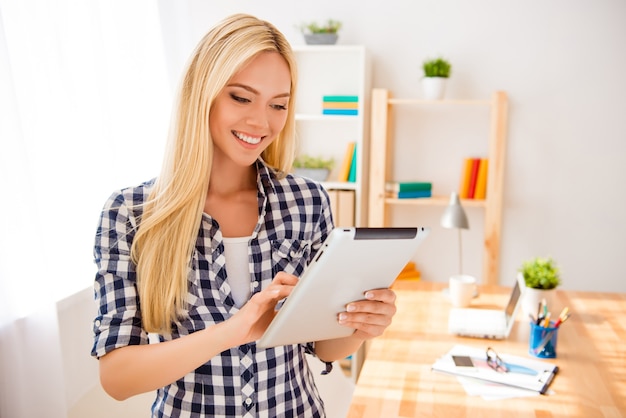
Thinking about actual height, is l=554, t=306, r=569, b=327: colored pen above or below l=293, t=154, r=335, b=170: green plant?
below

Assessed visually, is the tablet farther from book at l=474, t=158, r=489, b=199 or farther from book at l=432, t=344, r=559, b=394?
book at l=474, t=158, r=489, b=199

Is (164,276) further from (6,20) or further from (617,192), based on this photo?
(617,192)

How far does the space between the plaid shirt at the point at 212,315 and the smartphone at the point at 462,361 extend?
0.57 metres

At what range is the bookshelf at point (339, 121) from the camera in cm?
343

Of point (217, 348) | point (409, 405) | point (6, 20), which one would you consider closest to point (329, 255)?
point (217, 348)

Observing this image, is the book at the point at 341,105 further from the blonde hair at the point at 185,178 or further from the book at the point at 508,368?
the blonde hair at the point at 185,178

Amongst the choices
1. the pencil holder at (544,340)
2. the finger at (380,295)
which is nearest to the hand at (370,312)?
the finger at (380,295)

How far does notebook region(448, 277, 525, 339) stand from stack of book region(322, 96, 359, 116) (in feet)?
5.31

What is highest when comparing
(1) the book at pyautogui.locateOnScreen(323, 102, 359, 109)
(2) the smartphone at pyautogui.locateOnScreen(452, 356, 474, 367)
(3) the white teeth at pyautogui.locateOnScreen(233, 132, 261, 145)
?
(1) the book at pyautogui.locateOnScreen(323, 102, 359, 109)

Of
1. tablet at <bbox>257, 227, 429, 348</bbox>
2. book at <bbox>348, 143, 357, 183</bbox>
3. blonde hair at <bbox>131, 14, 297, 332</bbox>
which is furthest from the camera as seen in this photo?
book at <bbox>348, 143, 357, 183</bbox>

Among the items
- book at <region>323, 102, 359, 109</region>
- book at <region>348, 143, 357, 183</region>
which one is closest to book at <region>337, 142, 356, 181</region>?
book at <region>348, 143, 357, 183</region>

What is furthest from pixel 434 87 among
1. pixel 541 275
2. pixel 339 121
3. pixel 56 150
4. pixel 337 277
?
pixel 337 277

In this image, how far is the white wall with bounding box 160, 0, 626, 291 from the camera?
3.39 m

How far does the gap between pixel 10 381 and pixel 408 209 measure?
8.60 feet
